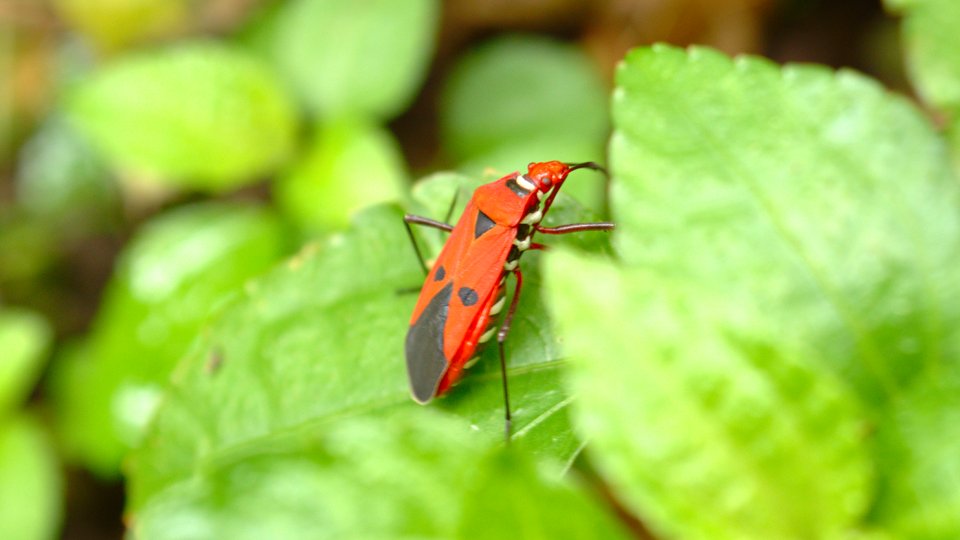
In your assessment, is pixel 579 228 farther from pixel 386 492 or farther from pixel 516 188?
pixel 386 492

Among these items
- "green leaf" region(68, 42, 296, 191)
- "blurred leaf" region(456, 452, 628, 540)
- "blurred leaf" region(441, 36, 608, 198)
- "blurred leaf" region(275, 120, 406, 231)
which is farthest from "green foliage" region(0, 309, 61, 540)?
"blurred leaf" region(456, 452, 628, 540)

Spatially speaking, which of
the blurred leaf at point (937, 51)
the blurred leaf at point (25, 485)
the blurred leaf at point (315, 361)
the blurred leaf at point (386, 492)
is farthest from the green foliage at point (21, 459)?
the blurred leaf at point (937, 51)

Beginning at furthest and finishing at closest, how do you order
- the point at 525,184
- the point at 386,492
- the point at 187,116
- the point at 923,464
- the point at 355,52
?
the point at 355,52, the point at 187,116, the point at 525,184, the point at 923,464, the point at 386,492

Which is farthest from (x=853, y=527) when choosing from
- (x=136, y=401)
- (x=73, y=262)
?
(x=73, y=262)

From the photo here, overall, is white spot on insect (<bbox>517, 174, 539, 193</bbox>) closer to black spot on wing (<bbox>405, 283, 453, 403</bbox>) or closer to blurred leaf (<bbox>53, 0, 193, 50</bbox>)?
black spot on wing (<bbox>405, 283, 453, 403</bbox>)

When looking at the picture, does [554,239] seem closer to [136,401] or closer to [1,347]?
[136,401]

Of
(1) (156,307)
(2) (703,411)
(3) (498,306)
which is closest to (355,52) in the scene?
(1) (156,307)
